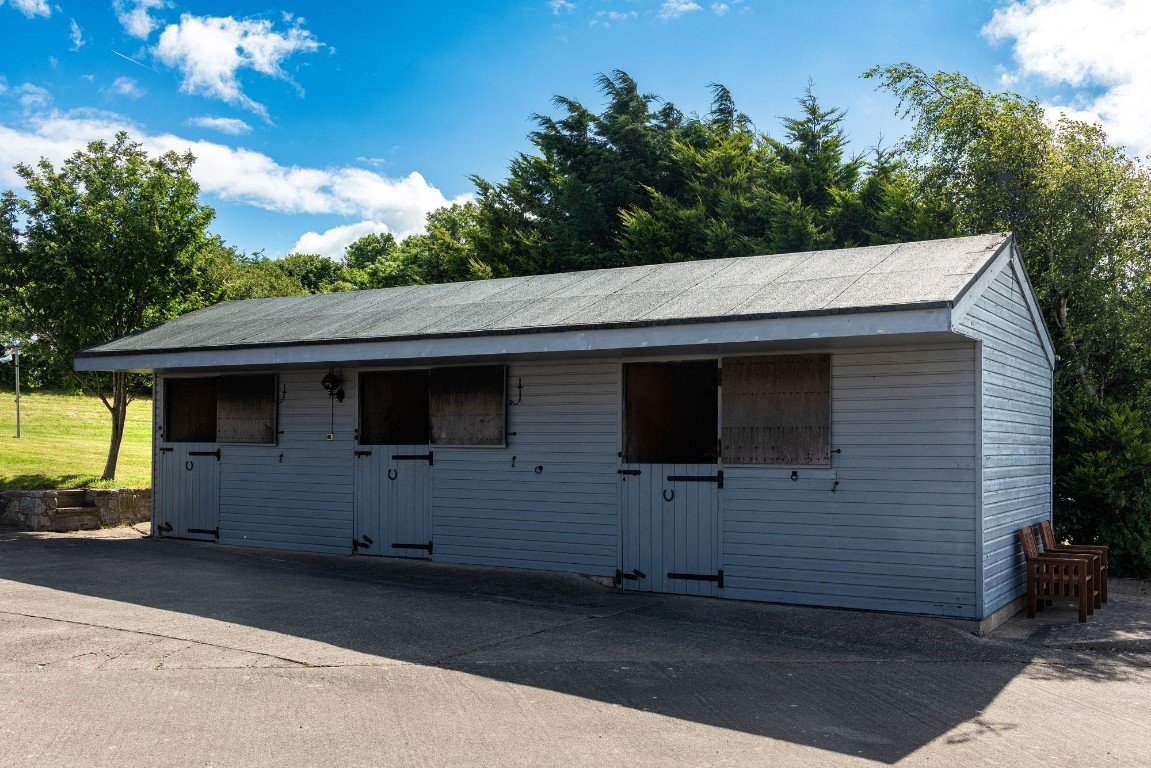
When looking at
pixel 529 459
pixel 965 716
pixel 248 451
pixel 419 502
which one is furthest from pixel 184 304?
pixel 965 716

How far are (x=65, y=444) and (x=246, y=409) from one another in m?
12.2

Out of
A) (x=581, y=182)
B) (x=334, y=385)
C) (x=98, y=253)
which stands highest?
(x=581, y=182)

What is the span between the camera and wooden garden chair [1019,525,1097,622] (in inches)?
296

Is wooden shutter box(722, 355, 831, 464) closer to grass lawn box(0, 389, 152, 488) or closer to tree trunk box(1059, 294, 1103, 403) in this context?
tree trunk box(1059, 294, 1103, 403)

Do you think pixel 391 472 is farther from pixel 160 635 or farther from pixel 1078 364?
pixel 1078 364

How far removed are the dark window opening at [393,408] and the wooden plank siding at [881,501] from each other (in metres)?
4.09

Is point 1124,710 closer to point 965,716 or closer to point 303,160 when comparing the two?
point 965,716

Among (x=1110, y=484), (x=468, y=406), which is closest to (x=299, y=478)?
(x=468, y=406)

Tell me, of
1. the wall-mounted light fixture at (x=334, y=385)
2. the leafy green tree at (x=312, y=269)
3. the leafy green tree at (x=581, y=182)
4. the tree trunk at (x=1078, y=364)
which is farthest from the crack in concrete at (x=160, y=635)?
the leafy green tree at (x=312, y=269)

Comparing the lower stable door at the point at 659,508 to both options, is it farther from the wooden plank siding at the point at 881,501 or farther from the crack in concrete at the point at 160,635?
the crack in concrete at the point at 160,635

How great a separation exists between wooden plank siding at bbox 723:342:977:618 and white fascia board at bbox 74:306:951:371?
0.90 m

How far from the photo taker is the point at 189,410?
472 inches

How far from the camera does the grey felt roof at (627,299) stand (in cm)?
715

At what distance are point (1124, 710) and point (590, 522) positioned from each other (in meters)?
4.73
